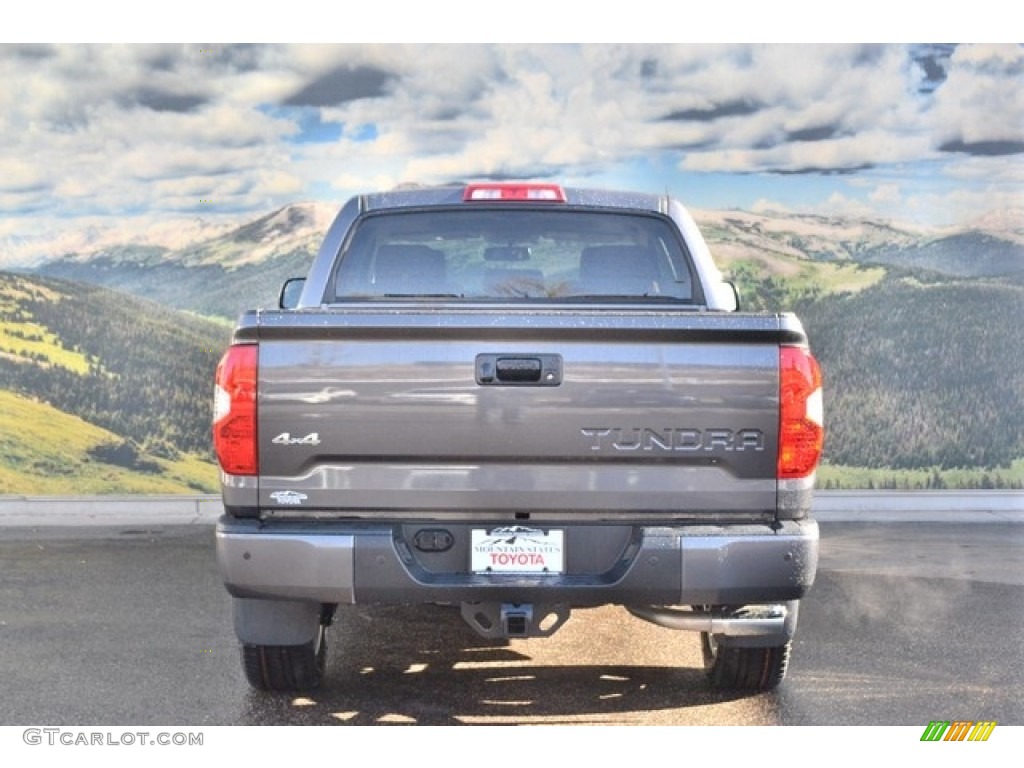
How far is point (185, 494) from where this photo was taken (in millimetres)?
9914

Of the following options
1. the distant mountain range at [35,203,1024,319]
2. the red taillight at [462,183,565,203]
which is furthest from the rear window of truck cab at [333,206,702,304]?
the distant mountain range at [35,203,1024,319]

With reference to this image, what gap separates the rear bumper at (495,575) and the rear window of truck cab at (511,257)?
1519 mm

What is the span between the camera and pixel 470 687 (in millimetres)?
5215

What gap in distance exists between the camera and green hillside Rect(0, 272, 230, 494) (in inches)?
383

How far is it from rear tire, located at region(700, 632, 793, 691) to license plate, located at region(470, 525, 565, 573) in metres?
1.13

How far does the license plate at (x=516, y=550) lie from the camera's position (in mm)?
4227

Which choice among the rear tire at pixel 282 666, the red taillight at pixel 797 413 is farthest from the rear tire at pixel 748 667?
the rear tire at pixel 282 666

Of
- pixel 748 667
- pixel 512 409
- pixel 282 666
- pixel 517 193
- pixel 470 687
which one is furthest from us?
pixel 517 193

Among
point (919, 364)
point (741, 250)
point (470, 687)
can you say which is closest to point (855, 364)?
point (919, 364)

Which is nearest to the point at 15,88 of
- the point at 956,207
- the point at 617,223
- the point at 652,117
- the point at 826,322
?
the point at 652,117

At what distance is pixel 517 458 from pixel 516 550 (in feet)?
1.05

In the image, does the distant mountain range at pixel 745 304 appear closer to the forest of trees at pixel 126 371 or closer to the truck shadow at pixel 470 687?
the forest of trees at pixel 126 371

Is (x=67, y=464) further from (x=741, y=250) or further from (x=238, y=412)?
(x=238, y=412)

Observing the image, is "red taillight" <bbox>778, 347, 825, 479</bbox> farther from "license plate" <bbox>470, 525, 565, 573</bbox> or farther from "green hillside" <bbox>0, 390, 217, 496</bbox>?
"green hillside" <bbox>0, 390, 217, 496</bbox>
